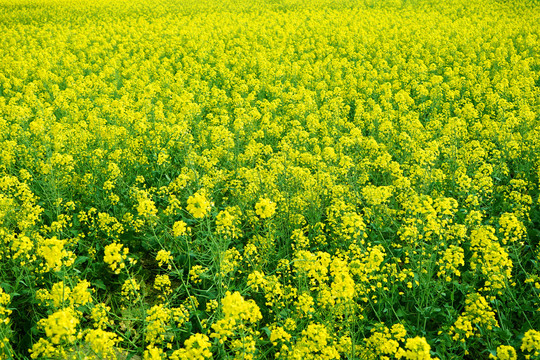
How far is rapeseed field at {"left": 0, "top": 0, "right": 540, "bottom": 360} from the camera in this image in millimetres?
3812

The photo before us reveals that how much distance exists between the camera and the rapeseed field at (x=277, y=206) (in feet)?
12.5

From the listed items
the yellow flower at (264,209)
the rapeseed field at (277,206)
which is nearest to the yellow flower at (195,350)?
the rapeseed field at (277,206)

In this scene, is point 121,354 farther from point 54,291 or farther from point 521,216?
point 521,216

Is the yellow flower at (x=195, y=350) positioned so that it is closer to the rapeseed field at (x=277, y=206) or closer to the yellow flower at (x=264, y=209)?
the rapeseed field at (x=277, y=206)

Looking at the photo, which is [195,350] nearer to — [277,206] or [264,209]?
[264,209]

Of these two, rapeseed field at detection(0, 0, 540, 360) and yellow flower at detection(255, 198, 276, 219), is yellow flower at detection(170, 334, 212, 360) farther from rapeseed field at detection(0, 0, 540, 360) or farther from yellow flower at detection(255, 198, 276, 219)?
yellow flower at detection(255, 198, 276, 219)

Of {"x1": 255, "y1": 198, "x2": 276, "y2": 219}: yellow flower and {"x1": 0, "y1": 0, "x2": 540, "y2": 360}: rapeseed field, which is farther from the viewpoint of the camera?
{"x1": 255, "y1": 198, "x2": 276, "y2": 219}: yellow flower

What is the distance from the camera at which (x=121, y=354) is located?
4.28m

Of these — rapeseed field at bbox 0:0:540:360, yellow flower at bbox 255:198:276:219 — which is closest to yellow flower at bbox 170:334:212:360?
rapeseed field at bbox 0:0:540:360

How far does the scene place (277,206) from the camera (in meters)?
5.78

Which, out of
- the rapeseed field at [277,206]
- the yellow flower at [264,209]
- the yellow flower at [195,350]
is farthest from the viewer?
the yellow flower at [264,209]

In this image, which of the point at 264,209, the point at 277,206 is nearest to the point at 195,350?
the point at 264,209

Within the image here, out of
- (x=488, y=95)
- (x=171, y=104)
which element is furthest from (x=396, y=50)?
(x=171, y=104)

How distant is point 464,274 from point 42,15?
88.8ft
